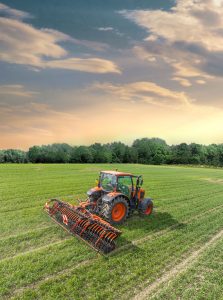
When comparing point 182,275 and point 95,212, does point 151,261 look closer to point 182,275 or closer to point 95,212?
point 182,275

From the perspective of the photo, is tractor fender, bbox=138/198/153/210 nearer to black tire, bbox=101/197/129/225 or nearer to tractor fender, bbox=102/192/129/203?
black tire, bbox=101/197/129/225

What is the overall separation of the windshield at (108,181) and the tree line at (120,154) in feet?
199

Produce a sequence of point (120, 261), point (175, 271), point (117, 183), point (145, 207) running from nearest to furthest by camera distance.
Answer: point (175, 271) < point (120, 261) < point (117, 183) < point (145, 207)

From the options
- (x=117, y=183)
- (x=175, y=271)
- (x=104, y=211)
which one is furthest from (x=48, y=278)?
(x=117, y=183)

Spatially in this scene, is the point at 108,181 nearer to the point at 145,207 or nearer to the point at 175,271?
the point at 145,207

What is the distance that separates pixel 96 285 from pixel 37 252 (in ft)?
9.36

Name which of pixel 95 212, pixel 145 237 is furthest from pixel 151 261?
pixel 95 212

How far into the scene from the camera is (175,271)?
29.9ft

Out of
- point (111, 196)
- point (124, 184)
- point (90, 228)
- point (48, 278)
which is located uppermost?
point (124, 184)

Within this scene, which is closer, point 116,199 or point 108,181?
point 116,199

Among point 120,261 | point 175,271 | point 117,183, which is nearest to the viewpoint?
point 175,271

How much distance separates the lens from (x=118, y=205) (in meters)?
12.9

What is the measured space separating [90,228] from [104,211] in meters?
1.82

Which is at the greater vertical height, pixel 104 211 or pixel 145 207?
pixel 104 211
